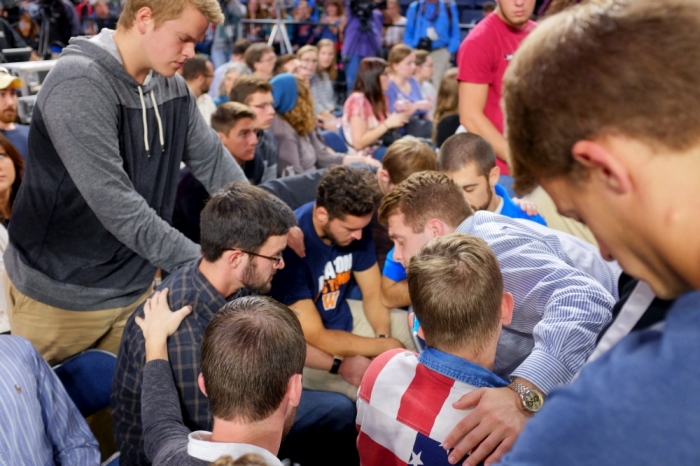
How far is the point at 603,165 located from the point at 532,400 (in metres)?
0.86

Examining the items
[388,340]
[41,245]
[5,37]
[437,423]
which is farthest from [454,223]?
[5,37]

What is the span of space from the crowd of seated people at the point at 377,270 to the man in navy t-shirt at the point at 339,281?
0.01m

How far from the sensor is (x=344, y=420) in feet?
8.08

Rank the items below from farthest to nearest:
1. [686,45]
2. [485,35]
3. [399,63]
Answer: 1. [399,63]
2. [485,35]
3. [686,45]

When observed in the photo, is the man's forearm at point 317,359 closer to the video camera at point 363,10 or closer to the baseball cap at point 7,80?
the baseball cap at point 7,80

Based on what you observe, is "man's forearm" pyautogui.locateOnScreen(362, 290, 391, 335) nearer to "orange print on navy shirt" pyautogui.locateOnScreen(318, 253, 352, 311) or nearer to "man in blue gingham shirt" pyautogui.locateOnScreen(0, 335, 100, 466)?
"orange print on navy shirt" pyautogui.locateOnScreen(318, 253, 352, 311)

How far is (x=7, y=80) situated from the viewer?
354 cm

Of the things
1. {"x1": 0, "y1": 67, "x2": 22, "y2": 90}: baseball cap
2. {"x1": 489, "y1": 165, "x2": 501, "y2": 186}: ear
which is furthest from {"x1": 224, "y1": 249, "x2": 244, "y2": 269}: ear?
{"x1": 0, "y1": 67, "x2": 22, "y2": 90}: baseball cap

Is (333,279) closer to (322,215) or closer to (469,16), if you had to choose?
(322,215)

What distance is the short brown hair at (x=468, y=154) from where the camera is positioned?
9.16 feet

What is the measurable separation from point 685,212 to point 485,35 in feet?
8.32

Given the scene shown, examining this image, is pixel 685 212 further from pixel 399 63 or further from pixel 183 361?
pixel 399 63

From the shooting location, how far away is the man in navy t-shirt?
8.52 ft

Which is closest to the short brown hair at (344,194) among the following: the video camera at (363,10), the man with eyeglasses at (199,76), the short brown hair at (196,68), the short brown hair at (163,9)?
the short brown hair at (163,9)
